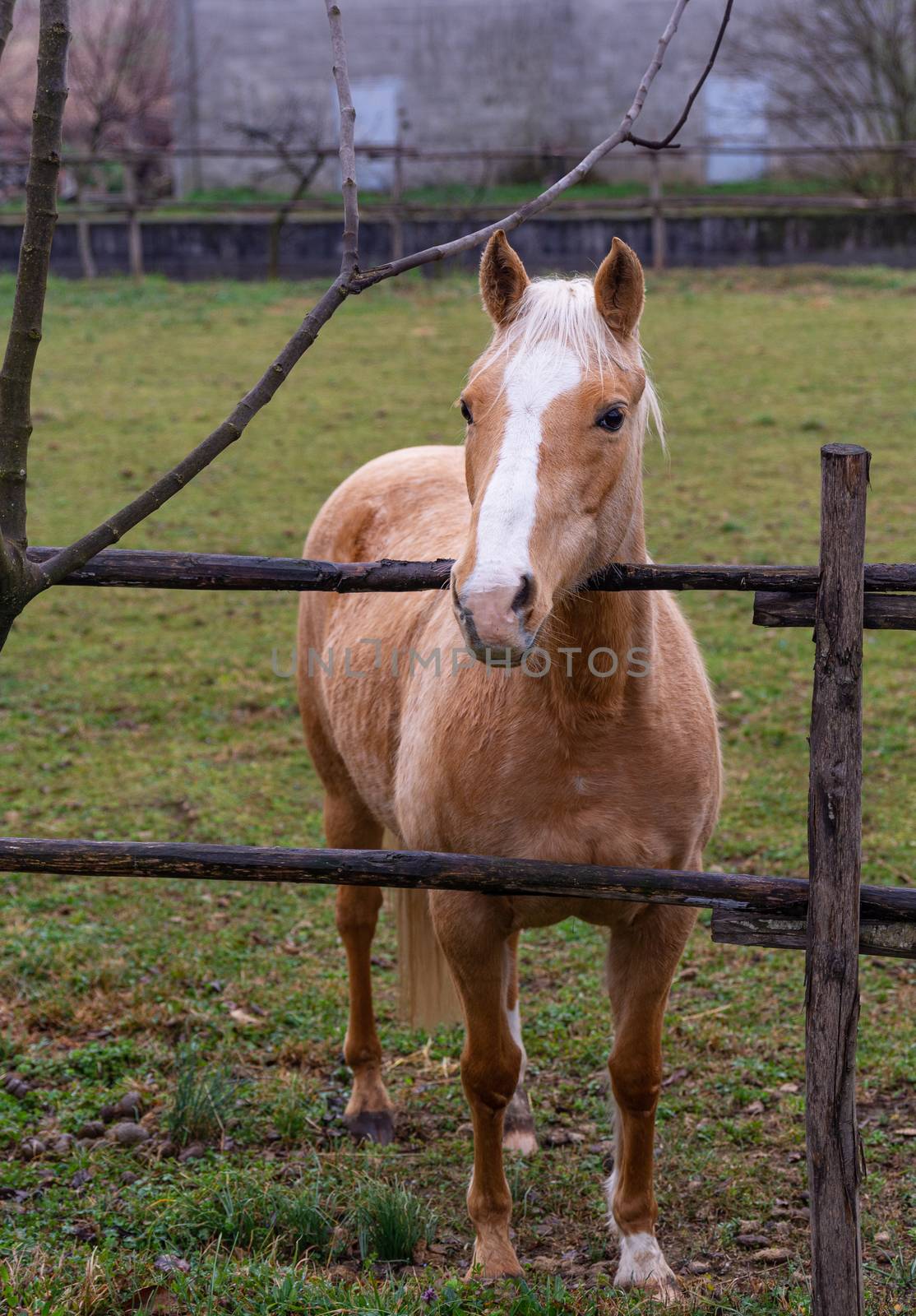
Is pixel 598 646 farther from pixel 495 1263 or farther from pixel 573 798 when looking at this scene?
pixel 495 1263

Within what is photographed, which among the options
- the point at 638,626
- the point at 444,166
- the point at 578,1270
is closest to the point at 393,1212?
the point at 578,1270

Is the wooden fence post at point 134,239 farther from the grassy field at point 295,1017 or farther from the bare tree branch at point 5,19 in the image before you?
the bare tree branch at point 5,19

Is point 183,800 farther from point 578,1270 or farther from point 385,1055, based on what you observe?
point 578,1270

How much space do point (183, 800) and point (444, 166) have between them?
2174 cm

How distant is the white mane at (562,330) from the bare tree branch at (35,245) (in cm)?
95

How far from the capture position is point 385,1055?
437cm

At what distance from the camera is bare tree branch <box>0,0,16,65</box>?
229cm

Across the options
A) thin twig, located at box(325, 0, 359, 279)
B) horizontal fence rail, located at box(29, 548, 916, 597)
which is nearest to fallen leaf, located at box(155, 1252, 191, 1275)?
horizontal fence rail, located at box(29, 548, 916, 597)

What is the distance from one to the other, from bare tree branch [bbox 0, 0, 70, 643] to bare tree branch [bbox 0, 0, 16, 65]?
10cm

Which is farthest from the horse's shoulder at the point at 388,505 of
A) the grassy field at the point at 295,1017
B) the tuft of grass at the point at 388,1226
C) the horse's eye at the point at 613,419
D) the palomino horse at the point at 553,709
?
the tuft of grass at the point at 388,1226

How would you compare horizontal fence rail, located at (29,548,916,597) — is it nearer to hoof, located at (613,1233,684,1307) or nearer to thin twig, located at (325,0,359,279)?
thin twig, located at (325,0,359,279)

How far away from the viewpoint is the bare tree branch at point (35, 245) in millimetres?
2174

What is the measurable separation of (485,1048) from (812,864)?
3.51 ft

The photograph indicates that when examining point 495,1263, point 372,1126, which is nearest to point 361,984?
point 372,1126
